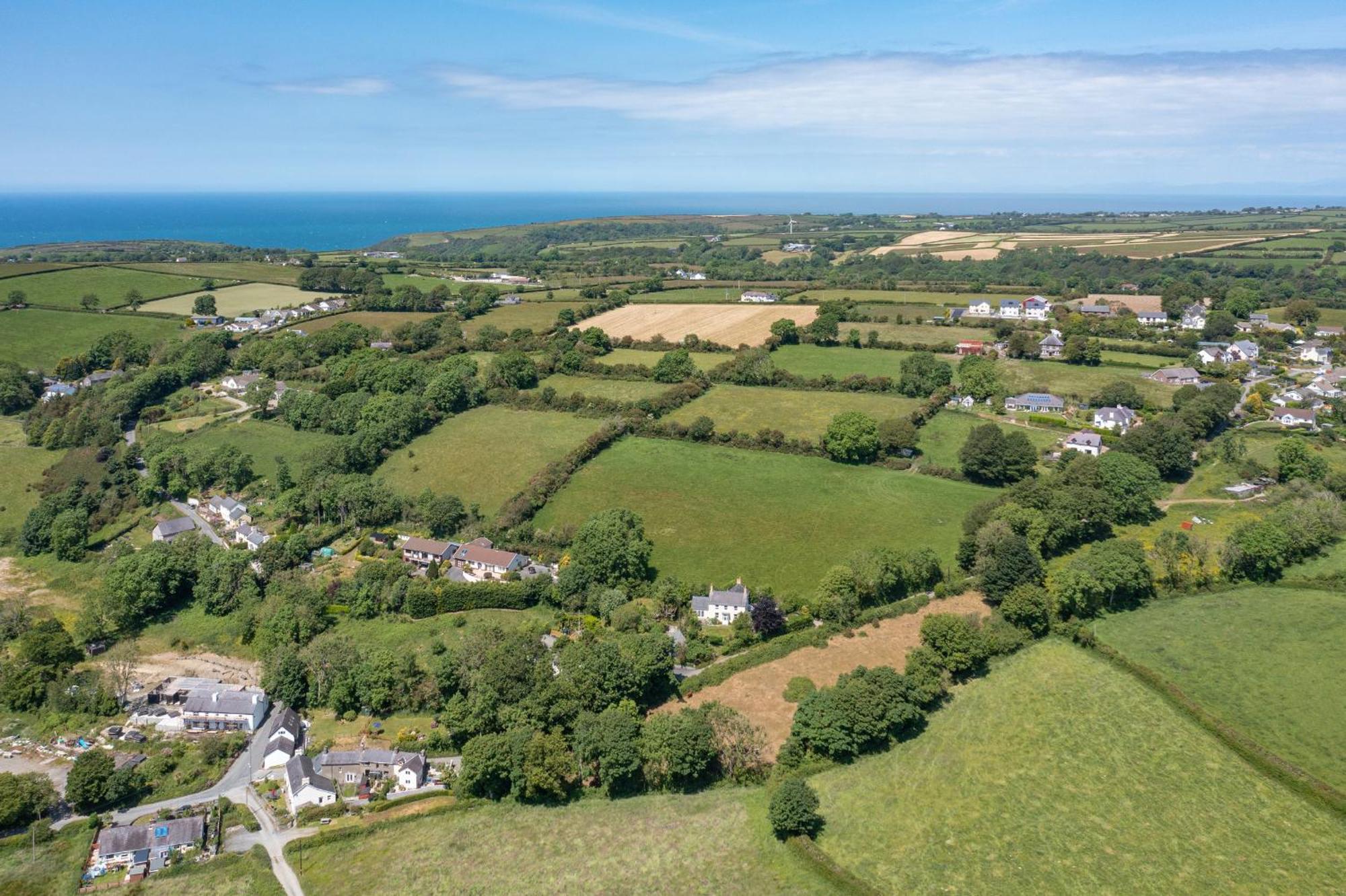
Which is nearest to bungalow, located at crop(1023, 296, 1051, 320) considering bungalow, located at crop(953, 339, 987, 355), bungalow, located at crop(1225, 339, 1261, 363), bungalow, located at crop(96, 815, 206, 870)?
bungalow, located at crop(953, 339, 987, 355)

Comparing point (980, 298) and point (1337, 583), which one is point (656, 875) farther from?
point (980, 298)

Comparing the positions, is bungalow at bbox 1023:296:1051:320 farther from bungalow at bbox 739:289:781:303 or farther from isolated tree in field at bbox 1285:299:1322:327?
bungalow at bbox 739:289:781:303

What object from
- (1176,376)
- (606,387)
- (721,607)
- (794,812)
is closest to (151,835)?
(794,812)

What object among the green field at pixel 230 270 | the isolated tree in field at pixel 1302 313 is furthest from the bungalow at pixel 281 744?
the isolated tree in field at pixel 1302 313

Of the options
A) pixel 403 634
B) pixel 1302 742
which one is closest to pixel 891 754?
pixel 1302 742

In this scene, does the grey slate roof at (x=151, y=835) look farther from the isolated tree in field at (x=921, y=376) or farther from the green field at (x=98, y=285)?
the green field at (x=98, y=285)
